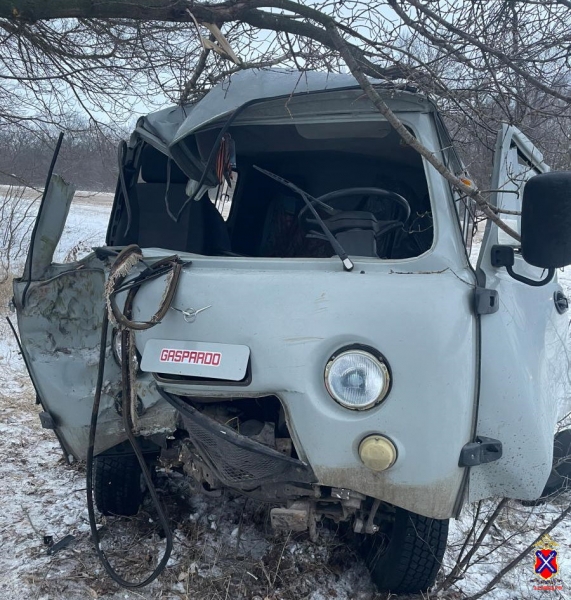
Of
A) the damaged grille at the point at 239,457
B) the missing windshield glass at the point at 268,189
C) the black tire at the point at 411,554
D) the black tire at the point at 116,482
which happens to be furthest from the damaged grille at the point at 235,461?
the missing windshield glass at the point at 268,189

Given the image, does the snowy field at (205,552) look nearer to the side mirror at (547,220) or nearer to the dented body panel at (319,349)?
the dented body panel at (319,349)

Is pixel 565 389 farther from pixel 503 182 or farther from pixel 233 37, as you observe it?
pixel 233 37

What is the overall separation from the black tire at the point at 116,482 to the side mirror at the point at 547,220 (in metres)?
2.40

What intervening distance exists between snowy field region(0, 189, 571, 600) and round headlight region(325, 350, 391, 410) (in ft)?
4.22

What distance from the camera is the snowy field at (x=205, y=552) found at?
9.19ft

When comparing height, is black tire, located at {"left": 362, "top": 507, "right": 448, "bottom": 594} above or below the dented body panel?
below

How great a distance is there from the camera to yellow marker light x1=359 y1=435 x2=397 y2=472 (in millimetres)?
2006

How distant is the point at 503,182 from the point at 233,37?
7.17ft

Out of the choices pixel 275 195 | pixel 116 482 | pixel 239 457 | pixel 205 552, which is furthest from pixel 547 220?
pixel 116 482

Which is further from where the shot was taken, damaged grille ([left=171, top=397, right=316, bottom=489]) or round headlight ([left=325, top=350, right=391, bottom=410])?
damaged grille ([left=171, top=397, right=316, bottom=489])

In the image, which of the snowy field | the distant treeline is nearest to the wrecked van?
the snowy field

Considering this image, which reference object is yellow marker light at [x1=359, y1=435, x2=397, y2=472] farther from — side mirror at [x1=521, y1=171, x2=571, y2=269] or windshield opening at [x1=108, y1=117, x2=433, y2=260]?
windshield opening at [x1=108, y1=117, x2=433, y2=260]

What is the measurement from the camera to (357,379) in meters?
2.03

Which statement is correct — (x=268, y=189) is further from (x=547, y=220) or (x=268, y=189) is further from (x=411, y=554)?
(x=411, y=554)
